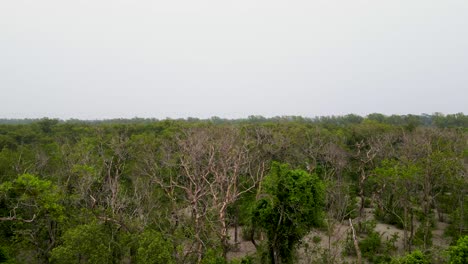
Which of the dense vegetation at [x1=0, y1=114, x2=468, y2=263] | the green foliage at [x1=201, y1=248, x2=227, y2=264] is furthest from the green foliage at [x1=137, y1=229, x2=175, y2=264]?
the green foliage at [x1=201, y1=248, x2=227, y2=264]

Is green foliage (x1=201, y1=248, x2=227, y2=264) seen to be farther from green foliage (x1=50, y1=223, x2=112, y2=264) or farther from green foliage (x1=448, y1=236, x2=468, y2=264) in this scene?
green foliage (x1=448, y1=236, x2=468, y2=264)

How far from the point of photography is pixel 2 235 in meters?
13.6

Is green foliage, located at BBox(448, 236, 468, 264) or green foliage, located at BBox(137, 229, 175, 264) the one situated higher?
green foliage, located at BBox(448, 236, 468, 264)

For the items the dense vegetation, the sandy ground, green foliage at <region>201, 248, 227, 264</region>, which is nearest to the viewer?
the dense vegetation

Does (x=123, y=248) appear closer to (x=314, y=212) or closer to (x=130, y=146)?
(x=314, y=212)

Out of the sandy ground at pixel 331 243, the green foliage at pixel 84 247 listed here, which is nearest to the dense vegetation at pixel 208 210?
the green foliage at pixel 84 247

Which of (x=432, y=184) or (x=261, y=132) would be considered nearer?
(x=432, y=184)

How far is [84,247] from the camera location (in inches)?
416

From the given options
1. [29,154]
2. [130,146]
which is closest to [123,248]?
[29,154]

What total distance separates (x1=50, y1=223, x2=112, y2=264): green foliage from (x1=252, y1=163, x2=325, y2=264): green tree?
21.1ft

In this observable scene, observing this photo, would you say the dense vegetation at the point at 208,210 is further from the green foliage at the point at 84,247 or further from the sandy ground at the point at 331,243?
the sandy ground at the point at 331,243

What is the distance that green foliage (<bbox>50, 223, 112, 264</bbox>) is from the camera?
10516 mm

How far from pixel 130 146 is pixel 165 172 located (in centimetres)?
631

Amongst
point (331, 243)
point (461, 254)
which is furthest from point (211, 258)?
point (331, 243)
